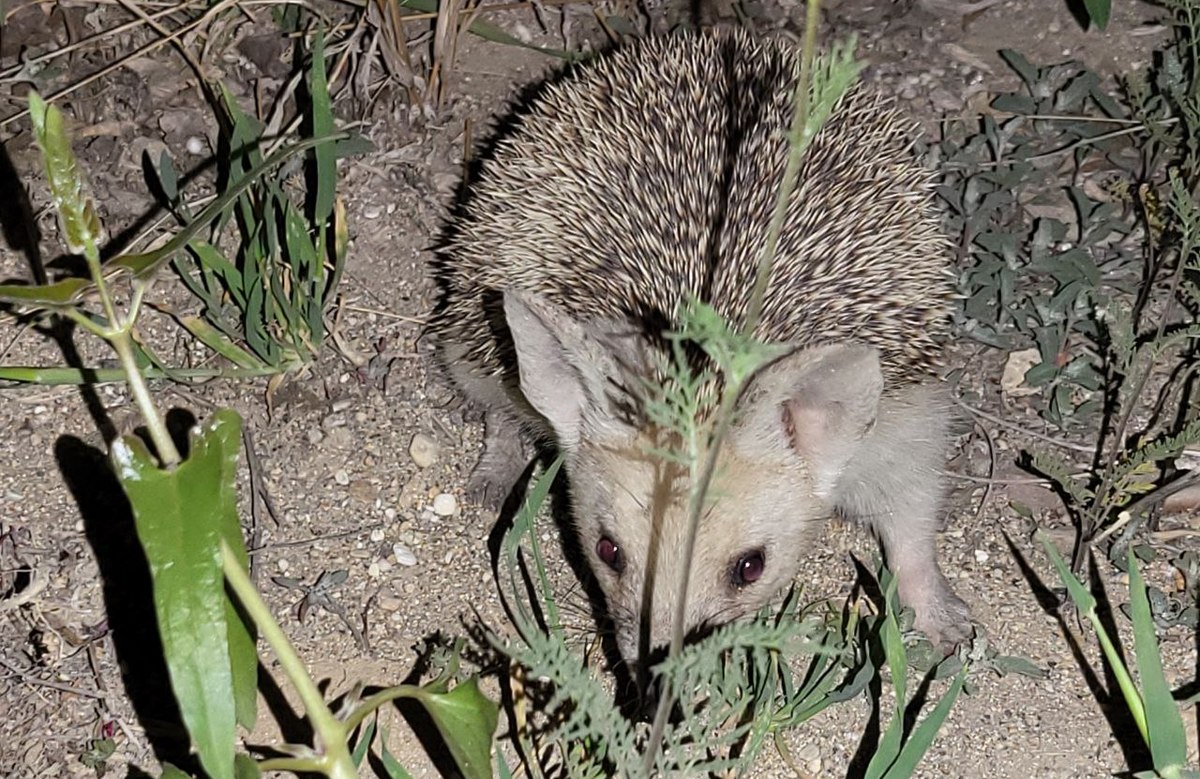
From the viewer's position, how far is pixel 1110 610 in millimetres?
4047

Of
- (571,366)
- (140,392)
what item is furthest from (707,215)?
(140,392)

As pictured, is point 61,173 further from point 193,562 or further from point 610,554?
point 610,554

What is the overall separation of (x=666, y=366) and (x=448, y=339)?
1.30 metres

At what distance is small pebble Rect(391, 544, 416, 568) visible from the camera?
4184 millimetres

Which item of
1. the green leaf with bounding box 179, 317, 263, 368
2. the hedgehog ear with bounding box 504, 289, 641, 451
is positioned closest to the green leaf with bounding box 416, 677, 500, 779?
the hedgehog ear with bounding box 504, 289, 641, 451

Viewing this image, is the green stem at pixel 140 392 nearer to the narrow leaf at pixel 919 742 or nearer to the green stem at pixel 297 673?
the green stem at pixel 297 673

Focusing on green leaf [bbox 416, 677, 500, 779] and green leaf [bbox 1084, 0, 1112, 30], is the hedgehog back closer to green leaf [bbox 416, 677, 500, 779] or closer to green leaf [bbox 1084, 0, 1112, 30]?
green leaf [bbox 416, 677, 500, 779]

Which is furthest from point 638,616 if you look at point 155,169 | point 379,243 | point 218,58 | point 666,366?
point 218,58

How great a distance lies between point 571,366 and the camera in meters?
3.42

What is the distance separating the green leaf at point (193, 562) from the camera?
7.88 feet

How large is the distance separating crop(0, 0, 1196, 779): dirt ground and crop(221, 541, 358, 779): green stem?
1173mm

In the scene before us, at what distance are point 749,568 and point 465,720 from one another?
0.95m

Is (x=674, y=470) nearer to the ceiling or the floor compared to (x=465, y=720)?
nearer to the ceiling

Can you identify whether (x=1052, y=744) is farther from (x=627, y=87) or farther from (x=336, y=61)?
(x=336, y=61)
